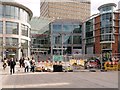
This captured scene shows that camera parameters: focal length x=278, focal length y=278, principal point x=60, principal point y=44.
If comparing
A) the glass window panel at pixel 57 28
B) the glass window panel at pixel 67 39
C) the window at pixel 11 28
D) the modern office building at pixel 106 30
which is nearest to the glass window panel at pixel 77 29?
the glass window panel at pixel 67 39

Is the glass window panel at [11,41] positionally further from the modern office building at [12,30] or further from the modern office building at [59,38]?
the modern office building at [59,38]

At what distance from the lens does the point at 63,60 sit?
117ft

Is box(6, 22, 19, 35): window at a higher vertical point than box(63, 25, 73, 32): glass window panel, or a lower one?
lower

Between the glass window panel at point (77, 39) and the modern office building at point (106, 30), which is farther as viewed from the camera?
the glass window panel at point (77, 39)

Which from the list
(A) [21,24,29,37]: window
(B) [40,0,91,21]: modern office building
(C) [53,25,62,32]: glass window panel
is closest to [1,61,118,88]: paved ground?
(B) [40,0,91,21]: modern office building

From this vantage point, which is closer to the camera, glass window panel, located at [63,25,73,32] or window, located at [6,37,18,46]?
window, located at [6,37,18,46]

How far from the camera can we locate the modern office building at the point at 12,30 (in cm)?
6612

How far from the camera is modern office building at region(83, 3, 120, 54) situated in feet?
270

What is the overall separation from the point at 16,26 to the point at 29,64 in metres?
39.9

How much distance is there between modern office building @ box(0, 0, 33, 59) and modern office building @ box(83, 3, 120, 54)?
80.5ft

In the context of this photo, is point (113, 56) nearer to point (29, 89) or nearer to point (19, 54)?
point (29, 89)

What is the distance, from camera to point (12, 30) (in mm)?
67875

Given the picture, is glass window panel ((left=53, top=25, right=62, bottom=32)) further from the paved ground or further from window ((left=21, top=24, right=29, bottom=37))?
the paved ground

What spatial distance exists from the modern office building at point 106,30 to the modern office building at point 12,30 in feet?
80.5
